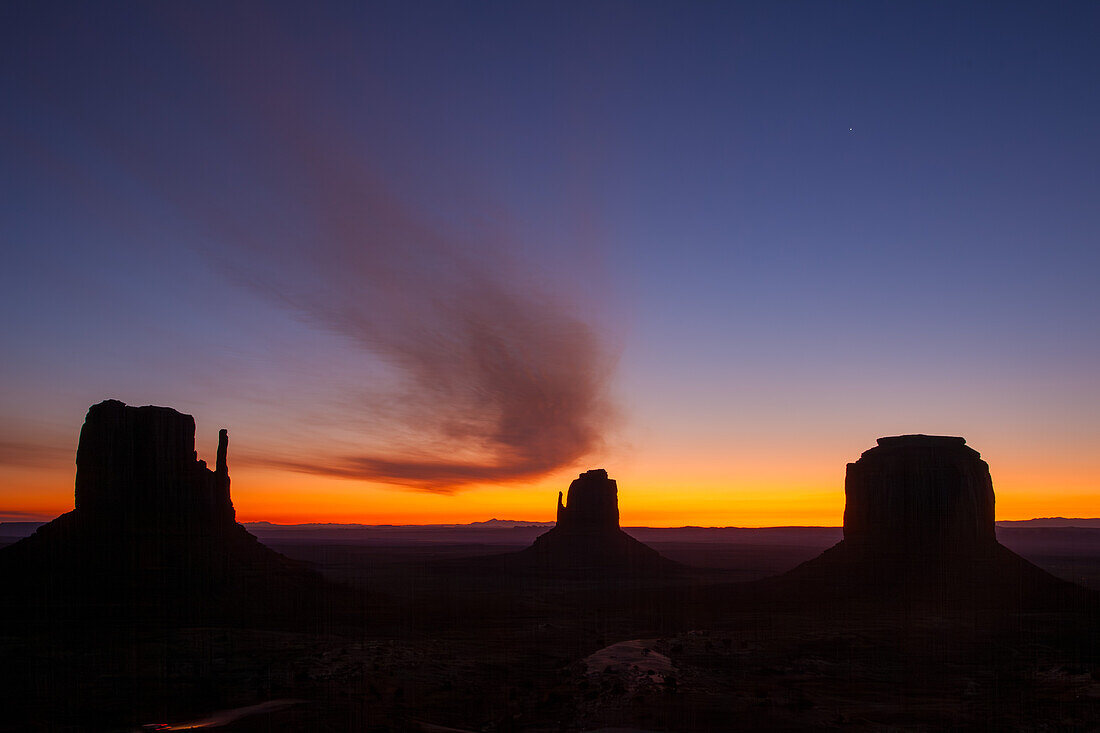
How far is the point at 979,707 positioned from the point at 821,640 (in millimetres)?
13870

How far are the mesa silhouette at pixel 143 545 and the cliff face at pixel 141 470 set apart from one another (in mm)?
67

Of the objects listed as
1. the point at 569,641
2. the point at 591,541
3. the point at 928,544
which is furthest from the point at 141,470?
the point at 591,541

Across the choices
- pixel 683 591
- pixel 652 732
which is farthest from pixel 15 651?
pixel 683 591

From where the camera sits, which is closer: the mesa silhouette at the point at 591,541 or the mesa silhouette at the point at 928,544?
the mesa silhouette at the point at 928,544

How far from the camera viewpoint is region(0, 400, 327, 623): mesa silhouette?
143 feet

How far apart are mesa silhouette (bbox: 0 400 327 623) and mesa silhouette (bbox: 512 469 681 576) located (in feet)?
201

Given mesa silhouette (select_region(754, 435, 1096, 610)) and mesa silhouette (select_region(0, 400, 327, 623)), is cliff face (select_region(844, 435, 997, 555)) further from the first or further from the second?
mesa silhouette (select_region(0, 400, 327, 623))

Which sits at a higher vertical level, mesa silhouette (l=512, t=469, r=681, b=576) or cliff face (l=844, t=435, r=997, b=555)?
cliff face (l=844, t=435, r=997, b=555)

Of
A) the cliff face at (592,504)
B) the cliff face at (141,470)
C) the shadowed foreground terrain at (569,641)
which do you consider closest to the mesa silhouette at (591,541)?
the cliff face at (592,504)

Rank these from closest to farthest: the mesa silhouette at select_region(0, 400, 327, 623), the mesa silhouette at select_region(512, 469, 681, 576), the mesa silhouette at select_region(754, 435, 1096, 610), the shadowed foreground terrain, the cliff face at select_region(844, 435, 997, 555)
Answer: the shadowed foreground terrain < the mesa silhouette at select_region(0, 400, 327, 623) < the mesa silhouette at select_region(754, 435, 1096, 610) < the cliff face at select_region(844, 435, 997, 555) < the mesa silhouette at select_region(512, 469, 681, 576)

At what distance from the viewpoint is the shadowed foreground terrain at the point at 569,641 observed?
28.5 metres

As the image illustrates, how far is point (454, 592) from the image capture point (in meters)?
81.1

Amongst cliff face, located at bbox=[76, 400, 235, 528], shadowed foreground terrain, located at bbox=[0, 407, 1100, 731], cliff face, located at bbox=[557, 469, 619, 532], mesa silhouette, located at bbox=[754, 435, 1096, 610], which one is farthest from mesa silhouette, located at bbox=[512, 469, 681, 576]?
cliff face, located at bbox=[76, 400, 235, 528]

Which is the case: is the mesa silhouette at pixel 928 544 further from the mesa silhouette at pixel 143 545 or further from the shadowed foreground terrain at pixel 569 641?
the mesa silhouette at pixel 143 545
